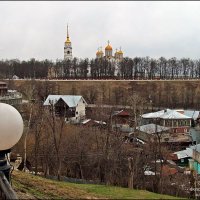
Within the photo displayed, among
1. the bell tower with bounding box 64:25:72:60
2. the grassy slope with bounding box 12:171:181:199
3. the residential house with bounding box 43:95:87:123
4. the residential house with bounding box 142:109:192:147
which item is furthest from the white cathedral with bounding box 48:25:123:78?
the grassy slope with bounding box 12:171:181:199

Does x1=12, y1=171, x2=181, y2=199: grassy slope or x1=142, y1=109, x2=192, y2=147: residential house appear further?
x1=142, y1=109, x2=192, y2=147: residential house

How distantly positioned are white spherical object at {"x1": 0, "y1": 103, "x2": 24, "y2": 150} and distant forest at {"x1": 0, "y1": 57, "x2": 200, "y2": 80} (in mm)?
64199

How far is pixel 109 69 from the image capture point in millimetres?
68500

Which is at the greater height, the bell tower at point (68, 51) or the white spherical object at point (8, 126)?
the bell tower at point (68, 51)

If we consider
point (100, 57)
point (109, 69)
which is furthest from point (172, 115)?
point (100, 57)

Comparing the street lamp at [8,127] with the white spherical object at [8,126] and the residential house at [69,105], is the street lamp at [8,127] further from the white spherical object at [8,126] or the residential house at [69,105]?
the residential house at [69,105]

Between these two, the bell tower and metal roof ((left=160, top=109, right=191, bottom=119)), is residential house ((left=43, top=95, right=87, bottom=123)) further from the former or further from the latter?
the bell tower

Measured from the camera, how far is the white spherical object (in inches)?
153

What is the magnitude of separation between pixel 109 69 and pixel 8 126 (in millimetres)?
65005

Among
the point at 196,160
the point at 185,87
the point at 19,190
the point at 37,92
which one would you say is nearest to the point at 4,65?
the point at 37,92

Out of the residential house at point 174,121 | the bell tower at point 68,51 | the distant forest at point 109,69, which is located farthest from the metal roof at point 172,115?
the bell tower at point 68,51

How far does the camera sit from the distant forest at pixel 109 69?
68.8 m

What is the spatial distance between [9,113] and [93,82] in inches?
2265

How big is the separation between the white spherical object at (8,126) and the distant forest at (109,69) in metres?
64.2
